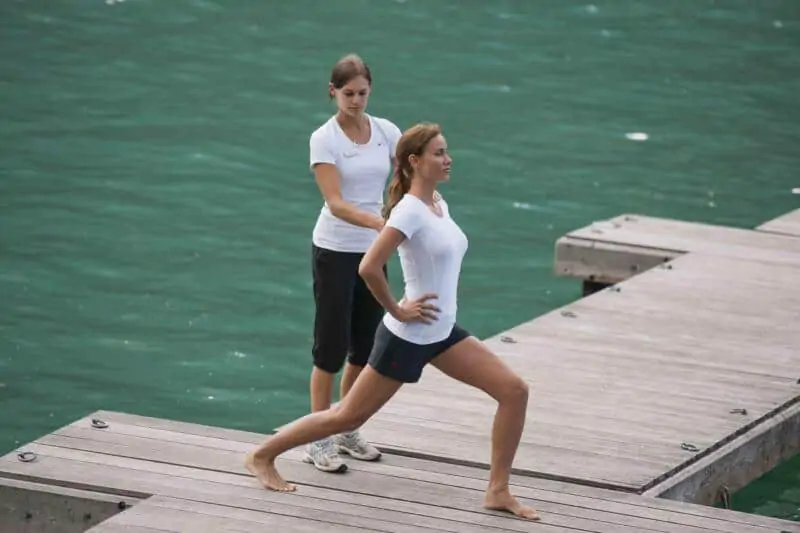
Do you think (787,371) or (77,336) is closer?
(787,371)

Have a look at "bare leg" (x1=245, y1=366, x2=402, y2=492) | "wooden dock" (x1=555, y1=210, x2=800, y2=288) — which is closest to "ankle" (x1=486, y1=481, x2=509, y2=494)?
"bare leg" (x1=245, y1=366, x2=402, y2=492)

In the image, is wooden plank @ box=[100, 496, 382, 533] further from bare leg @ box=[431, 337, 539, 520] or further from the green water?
the green water

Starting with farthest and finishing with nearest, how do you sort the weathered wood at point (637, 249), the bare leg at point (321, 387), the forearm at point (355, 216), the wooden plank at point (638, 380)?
the weathered wood at point (637, 249)
the wooden plank at point (638, 380)
the bare leg at point (321, 387)
the forearm at point (355, 216)

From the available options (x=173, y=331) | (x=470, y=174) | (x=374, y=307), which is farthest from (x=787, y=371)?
(x=470, y=174)

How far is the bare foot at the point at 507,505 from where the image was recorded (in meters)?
8.85

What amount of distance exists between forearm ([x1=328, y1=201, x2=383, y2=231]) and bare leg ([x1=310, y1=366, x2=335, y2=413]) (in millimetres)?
803

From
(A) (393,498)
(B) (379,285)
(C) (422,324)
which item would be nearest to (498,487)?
(A) (393,498)

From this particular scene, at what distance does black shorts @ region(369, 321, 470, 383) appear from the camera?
863 centimetres

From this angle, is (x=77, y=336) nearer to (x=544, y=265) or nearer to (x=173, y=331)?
(x=173, y=331)

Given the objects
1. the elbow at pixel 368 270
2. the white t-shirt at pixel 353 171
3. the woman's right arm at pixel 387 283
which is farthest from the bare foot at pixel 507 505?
the white t-shirt at pixel 353 171

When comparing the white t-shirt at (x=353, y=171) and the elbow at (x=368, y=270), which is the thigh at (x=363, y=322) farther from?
the elbow at (x=368, y=270)

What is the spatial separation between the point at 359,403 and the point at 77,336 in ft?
19.8

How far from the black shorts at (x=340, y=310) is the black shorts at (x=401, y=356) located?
622 millimetres

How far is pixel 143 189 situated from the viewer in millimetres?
18281
